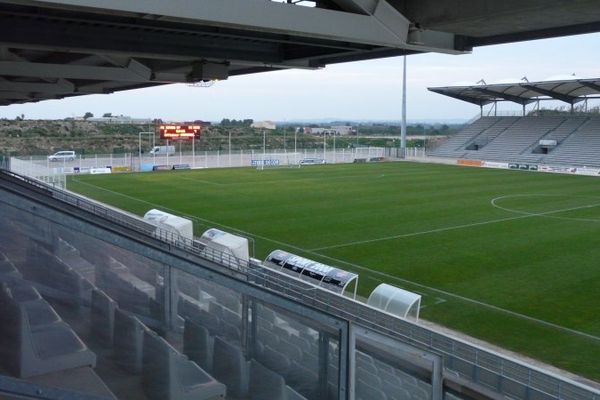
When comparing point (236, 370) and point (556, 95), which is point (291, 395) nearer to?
point (236, 370)

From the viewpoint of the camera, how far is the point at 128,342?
11.7 feet

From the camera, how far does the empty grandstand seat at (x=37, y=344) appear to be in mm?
2799

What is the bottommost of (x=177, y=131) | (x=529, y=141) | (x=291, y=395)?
(x=291, y=395)

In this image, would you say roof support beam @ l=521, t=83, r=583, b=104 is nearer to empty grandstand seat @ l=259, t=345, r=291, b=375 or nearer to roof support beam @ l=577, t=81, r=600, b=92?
roof support beam @ l=577, t=81, r=600, b=92

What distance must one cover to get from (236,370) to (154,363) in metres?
0.48

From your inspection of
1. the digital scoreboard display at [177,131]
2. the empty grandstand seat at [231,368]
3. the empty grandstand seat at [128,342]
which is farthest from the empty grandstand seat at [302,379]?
the digital scoreboard display at [177,131]

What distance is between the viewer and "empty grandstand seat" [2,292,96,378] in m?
2.80

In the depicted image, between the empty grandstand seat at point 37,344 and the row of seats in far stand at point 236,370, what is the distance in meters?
0.78

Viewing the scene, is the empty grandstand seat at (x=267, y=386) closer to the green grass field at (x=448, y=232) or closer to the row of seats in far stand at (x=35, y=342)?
the row of seats in far stand at (x=35, y=342)

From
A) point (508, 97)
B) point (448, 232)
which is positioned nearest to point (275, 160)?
point (508, 97)

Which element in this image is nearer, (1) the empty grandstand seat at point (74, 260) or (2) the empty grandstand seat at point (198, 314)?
(2) the empty grandstand seat at point (198, 314)

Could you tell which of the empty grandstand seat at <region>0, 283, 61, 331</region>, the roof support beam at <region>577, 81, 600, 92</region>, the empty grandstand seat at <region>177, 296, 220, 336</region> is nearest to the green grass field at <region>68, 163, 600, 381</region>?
the empty grandstand seat at <region>177, 296, 220, 336</region>

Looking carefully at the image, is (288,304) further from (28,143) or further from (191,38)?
(28,143)

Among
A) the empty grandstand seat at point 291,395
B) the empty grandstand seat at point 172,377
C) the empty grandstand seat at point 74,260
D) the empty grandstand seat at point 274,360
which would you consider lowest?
the empty grandstand seat at point 291,395
